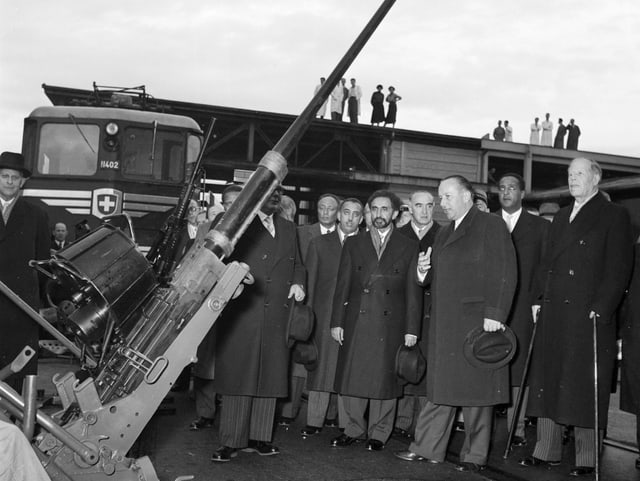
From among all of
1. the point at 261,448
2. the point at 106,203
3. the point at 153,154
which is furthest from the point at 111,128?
the point at 261,448

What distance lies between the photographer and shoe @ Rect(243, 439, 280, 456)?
5.14 m

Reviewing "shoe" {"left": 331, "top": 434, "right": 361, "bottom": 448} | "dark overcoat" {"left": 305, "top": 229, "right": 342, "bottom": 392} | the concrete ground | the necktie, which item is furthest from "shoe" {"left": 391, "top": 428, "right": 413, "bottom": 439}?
the necktie

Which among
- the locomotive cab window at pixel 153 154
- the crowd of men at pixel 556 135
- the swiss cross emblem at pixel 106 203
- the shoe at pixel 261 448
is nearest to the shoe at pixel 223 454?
the shoe at pixel 261 448

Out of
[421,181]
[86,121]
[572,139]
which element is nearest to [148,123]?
[86,121]

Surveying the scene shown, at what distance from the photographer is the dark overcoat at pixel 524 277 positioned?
5938 mm

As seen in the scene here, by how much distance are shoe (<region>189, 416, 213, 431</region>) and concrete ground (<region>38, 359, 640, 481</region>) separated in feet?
0.20

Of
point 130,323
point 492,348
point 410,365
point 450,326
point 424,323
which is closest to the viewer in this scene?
point 130,323

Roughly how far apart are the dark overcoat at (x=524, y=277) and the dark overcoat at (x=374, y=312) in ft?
3.07

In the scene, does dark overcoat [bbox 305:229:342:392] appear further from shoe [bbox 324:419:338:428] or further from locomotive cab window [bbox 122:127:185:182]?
locomotive cab window [bbox 122:127:185:182]

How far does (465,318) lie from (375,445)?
1.32 m

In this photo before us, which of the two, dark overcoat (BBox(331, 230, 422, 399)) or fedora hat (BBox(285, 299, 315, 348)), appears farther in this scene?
dark overcoat (BBox(331, 230, 422, 399))

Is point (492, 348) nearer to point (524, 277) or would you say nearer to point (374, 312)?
point (374, 312)

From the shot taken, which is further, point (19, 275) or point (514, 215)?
point (514, 215)

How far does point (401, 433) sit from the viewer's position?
6.23 m
